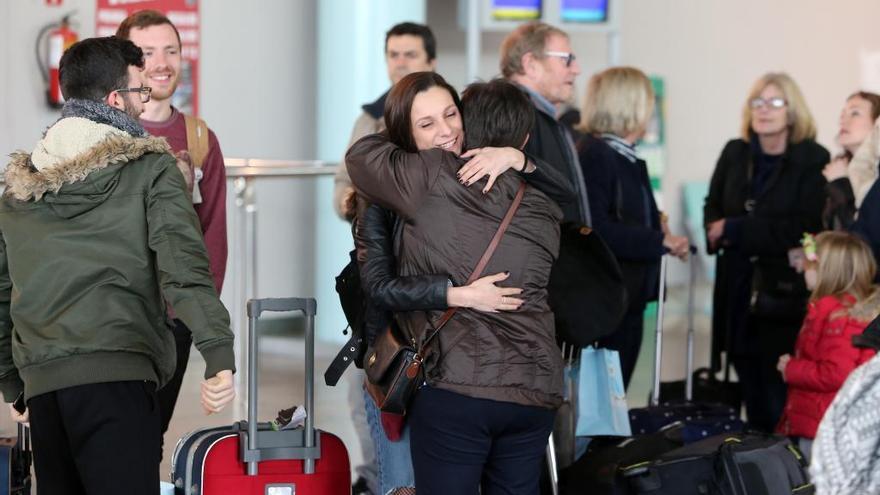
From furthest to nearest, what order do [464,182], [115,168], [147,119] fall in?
[147,119] < [464,182] < [115,168]

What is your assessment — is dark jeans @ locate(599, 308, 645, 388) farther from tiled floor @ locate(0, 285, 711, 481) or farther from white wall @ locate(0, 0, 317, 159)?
white wall @ locate(0, 0, 317, 159)

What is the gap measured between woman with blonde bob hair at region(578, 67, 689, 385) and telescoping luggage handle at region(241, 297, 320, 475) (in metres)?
1.69

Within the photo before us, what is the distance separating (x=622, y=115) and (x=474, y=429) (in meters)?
2.17

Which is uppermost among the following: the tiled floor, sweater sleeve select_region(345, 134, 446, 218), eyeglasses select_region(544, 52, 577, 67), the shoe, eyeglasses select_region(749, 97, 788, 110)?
eyeglasses select_region(544, 52, 577, 67)

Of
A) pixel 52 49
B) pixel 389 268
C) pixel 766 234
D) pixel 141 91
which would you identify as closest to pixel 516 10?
pixel 52 49

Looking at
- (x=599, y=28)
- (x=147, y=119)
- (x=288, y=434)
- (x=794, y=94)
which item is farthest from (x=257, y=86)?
(x=288, y=434)

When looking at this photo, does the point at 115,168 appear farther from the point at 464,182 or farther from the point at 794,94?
the point at 794,94

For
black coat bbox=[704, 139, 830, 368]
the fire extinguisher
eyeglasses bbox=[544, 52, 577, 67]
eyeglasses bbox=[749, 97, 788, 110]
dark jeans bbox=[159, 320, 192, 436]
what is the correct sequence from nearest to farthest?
dark jeans bbox=[159, 320, 192, 436] < eyeglasses bbox=[544, 52, 577, 67] < black coat bbox=[704, 139, 830, 368] < eyeglasses bbox=[749, 97, 788, 110] < the fire extinguisher

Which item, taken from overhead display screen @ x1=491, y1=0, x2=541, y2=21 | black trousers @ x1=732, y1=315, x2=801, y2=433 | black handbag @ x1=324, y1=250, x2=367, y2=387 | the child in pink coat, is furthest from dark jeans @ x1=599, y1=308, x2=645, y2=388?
overhead display screen @ x1=491, y1=0, x2=541, y2=21

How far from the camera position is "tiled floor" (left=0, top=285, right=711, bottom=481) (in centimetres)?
585

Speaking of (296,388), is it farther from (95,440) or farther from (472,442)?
(95,440)

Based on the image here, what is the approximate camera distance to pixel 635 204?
487 cm

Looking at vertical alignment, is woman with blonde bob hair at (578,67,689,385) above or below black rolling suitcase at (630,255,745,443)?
above

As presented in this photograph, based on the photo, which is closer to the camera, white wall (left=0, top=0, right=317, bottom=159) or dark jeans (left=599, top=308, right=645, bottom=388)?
dark jeans (left=599, top=308, right=645, bottom=388)
